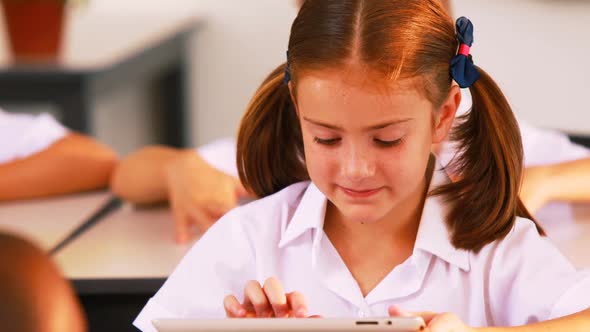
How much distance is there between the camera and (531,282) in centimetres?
96

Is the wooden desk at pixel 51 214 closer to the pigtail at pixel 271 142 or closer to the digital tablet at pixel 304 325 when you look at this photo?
the pigtail at pixel 271 142

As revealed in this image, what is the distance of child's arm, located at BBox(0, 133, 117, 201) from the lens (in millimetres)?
1628

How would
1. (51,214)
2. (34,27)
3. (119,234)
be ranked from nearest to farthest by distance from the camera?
(119,234) < (51,214) < (34,27)

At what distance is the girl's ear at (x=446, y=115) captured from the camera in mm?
939

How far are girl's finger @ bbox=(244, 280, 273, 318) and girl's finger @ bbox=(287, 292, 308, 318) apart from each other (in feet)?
0.07

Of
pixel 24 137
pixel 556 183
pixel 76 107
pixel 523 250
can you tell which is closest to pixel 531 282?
pixel 523 250

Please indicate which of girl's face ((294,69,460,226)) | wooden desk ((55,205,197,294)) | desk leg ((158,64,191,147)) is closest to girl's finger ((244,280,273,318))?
girl's face ((294,69,460,226))

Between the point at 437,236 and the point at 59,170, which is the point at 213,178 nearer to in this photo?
the point at 59,170

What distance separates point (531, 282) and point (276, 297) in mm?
270

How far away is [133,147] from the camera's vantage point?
3881 mm

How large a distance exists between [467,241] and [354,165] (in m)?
0.18

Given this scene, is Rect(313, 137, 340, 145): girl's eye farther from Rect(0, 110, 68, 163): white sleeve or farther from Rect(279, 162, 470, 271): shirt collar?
Rect(0, 110, 68, 163): white sleeve

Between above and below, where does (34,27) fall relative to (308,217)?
below

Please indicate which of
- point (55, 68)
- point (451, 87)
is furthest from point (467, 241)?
point (55, 68)
